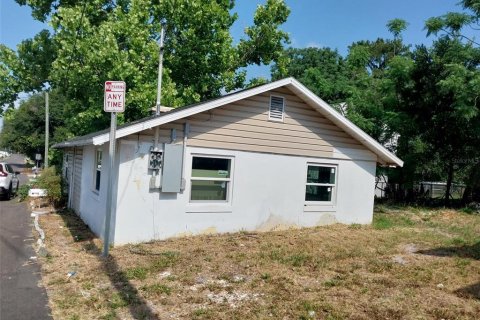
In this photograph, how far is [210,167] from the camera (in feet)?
35.4

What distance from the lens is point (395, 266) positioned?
812cm

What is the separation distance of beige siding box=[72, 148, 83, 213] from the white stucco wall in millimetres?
1480

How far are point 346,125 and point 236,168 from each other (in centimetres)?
333

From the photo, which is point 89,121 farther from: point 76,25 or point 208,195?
point 208,195

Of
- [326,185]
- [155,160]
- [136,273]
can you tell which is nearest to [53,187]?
→ [155,160]

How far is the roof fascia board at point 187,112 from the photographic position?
361 inches

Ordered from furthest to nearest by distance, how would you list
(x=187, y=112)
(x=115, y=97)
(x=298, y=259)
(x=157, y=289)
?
(x=187, y=112)
(x=298, y=259)
(x=115, y=97)
(x=157, y=289)

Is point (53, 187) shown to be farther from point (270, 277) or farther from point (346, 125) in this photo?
point (270, 277)

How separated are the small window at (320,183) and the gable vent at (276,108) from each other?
5.74 ft

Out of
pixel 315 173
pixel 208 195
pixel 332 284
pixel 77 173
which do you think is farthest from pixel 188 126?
pixel 77 173

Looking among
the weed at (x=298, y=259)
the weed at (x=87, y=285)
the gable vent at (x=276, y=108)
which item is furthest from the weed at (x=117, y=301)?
the gable vent at (x=276, y=108)

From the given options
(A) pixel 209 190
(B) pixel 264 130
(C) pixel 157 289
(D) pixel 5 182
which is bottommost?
(C) pixel 157 289

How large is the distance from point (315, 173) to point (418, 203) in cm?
916

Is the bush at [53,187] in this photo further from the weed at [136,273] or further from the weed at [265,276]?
the weed at [265,276]
